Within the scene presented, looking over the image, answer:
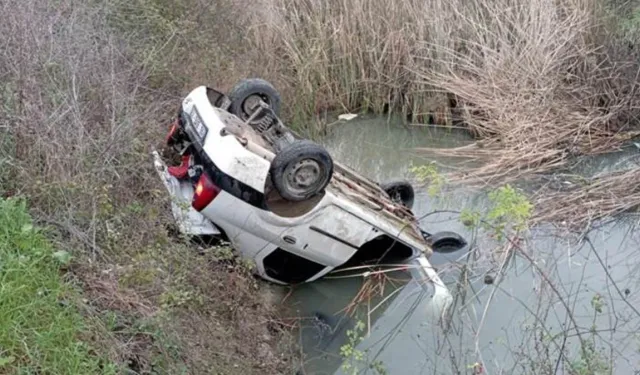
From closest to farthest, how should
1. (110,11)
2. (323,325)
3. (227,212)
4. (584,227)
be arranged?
(227,212), (323,325), (110,11), (584,227)

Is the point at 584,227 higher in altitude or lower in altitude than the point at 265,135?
higher

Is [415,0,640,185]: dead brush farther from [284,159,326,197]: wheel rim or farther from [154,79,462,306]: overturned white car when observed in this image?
[284,159,326,197]: wheel rim

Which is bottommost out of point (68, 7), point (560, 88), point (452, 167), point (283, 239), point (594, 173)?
point (283, 239)

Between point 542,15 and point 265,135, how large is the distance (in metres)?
4.29

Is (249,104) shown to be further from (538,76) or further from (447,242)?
(538,76)

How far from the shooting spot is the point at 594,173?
303 inches

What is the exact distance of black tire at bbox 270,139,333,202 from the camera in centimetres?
475

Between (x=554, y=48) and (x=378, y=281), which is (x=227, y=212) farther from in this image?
(x=554, y=48)

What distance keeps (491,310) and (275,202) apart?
1648 millimetres

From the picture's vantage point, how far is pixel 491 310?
17.6 feet

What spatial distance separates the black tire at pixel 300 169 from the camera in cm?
475

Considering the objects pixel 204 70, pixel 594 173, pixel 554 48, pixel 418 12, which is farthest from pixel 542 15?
pixel 204 70

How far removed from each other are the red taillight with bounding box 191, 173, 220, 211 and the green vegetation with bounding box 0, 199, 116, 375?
1328mm

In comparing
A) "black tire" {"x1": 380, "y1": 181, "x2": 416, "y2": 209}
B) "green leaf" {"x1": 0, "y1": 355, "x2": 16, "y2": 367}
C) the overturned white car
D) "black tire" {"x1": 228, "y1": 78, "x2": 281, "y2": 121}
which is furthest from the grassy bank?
Answer: "black tire" {"x1": 380, "y1": 181, "x2": 416, "y2": 209}
